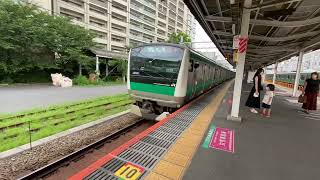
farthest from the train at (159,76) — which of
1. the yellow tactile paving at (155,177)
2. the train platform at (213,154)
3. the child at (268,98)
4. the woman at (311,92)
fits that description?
the woman at (311,92)

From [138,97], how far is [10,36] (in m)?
14.1

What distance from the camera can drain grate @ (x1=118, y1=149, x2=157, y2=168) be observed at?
3338 mm

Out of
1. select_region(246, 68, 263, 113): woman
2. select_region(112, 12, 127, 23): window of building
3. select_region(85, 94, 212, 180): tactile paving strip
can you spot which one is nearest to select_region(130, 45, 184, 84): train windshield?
select_region(85, 94, 212, 180): tactile paving strip

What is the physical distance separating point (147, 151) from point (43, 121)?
4896mm

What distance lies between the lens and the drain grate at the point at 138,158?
→ 3.34 metres

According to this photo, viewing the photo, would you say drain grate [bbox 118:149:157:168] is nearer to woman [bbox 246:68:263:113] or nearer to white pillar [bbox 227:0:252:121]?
white pillar [bbox 227:0:252:121]

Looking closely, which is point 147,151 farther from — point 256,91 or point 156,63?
point 256,91

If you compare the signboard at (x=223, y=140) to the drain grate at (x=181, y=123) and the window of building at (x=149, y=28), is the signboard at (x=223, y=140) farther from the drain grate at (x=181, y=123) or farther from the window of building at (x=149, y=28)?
the window of building at (x=149, y=28)

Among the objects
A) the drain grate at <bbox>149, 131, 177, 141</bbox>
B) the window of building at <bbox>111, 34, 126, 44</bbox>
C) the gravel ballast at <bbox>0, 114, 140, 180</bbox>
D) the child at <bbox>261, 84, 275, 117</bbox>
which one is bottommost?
the gravel ballast at <bbox>0, 114, 140, 180</bbox>

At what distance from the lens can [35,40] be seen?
53.9 feet

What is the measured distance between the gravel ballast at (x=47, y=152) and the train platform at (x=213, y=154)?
2095 mm

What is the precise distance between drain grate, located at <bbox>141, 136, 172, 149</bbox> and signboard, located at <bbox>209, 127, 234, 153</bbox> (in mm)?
949

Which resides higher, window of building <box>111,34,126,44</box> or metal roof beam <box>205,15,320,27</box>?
window of building <box>111,34,126,44</box>

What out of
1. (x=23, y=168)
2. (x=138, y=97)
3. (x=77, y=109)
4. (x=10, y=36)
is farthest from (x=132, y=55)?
(x=10, y=36)
